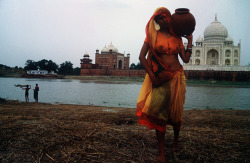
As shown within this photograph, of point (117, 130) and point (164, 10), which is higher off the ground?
point (164, 10)

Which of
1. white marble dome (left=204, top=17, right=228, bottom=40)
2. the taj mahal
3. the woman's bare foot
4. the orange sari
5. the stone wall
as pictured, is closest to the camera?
the woman's bare foot

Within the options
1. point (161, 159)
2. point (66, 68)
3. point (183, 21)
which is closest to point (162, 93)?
point (161, 159)

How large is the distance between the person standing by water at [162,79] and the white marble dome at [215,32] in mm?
45342

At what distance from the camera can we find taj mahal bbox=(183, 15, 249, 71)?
39875mm

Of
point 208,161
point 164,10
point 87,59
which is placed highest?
point 87,59

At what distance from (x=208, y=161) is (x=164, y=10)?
5.34ft

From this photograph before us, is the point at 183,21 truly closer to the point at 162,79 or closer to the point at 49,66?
the point at 162,79

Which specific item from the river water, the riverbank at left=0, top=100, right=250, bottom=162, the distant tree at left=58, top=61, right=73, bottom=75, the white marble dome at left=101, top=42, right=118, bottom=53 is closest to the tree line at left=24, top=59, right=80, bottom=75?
the distant tree at left=58, top=61, right=73, bottom=75

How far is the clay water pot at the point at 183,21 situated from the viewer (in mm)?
2055

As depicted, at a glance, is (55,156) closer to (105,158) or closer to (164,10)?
(105,158)

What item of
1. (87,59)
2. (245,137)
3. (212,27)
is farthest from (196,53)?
(245,137)

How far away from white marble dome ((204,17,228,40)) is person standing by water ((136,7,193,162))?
45.3 metres

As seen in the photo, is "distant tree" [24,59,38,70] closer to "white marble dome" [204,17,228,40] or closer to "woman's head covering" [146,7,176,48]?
"white marble dome" [204,17,228,40]

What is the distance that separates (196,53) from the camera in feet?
138
